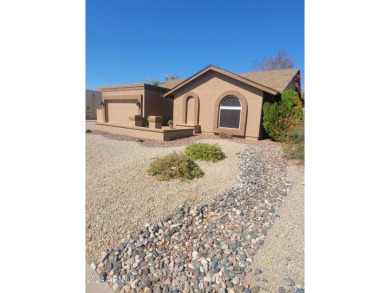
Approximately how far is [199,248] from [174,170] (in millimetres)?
2271

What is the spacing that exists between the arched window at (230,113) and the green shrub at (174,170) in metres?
6.84

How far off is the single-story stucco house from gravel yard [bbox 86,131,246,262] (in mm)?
5312

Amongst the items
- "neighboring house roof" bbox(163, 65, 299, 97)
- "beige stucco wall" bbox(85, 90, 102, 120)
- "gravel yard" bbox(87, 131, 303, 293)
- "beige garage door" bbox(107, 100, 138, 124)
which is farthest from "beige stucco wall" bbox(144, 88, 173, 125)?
"beige stucco wall" bbox(85, 90, 102, 120)

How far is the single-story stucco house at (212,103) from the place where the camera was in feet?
34.2

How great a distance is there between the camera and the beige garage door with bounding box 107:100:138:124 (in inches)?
608

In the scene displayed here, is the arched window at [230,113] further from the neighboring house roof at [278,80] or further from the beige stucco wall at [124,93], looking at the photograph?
the beige stucco wall at [124,93]

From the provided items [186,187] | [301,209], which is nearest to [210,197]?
[186,187]

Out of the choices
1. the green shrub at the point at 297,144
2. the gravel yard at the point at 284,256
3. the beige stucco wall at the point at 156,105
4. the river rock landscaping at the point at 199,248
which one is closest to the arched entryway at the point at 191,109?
the beige stucco wall at the point at 156,105

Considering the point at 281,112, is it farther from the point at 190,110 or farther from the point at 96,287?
the point at 96,287
